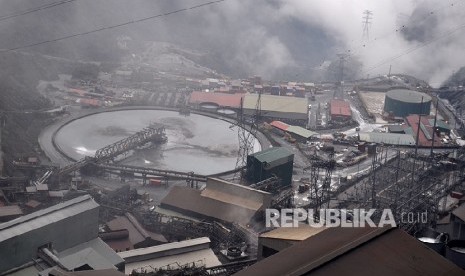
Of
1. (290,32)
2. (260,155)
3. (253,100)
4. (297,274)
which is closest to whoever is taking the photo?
(297,274)

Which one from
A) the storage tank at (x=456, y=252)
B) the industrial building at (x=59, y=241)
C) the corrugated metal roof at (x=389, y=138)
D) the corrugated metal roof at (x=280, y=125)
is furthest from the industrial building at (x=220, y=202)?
the corrugated metal roof at (x=389, y=138)

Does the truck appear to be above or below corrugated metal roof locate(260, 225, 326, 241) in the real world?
below

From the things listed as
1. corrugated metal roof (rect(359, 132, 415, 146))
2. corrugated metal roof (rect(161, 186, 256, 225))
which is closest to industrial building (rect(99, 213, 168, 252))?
corrugated metal roof (rect(161, 186, 256, 225))

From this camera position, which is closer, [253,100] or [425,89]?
[253,100]

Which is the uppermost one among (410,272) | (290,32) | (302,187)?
(290,32)

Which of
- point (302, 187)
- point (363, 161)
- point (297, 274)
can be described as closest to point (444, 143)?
Answer: point (363, 161)

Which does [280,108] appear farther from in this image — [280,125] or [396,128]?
[396,128]

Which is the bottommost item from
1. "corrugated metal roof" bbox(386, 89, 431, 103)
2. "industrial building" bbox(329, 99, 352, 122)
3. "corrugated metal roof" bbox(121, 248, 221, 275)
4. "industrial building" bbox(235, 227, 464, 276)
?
"corrugated metal roof" bbox(121, 248, 221, 275)

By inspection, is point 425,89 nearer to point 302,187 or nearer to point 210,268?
point 302,187

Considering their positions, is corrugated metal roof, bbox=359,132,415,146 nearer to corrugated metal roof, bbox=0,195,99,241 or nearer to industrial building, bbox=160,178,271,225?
industrial building, bbox=160,178,271,225
